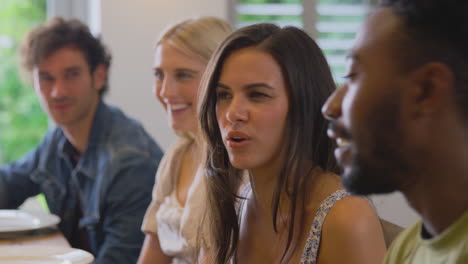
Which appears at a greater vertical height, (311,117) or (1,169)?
(311,117)

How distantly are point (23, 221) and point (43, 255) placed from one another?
582mm

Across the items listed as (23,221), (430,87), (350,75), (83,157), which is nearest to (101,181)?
(83,157)

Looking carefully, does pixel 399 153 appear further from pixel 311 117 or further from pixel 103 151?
pixel 103 151

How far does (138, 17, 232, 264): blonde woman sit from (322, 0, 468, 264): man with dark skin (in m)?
1.17

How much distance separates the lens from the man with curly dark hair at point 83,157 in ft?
7.80

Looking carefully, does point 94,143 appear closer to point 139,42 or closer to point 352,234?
point 139,42

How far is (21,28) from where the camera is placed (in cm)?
384

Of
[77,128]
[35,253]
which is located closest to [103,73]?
[77,128]

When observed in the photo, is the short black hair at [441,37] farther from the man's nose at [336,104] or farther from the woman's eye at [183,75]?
the woman's eye at [183,75]

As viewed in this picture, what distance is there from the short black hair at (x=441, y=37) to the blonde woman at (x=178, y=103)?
1.25 metres

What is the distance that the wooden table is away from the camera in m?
2.17

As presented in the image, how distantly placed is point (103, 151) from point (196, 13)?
1208 mm

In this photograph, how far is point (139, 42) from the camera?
138 inches

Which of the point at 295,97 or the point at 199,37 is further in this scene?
the point at 199,37
